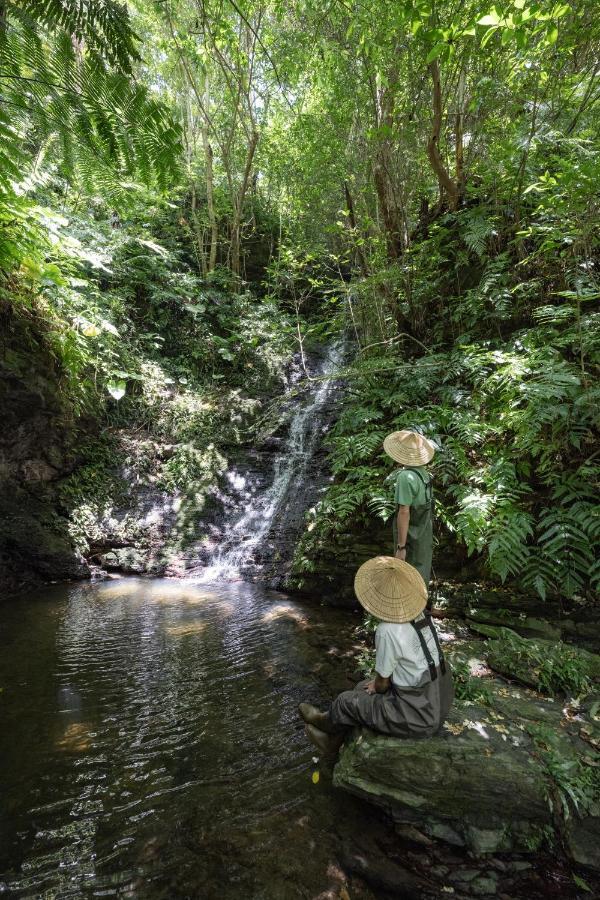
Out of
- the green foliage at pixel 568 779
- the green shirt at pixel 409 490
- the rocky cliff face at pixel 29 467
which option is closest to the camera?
the green foliage at pixel 568 779

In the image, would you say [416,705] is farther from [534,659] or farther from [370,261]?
[370,261]

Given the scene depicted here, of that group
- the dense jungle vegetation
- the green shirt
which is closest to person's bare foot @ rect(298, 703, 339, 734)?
the green shirt

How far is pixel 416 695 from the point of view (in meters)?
2.72

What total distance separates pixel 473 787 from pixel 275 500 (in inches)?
266

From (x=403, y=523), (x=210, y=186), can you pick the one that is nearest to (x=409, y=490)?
(x=403, y=523)

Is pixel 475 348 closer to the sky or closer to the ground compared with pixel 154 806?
closer to the sky

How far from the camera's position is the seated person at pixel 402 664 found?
107 inches

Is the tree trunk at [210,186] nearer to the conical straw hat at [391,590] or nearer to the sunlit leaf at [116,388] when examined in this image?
the sunlit leaf at [116,388]

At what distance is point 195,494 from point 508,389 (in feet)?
22.0

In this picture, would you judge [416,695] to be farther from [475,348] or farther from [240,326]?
[240,326]

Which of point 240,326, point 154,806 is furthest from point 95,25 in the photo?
point 240,326

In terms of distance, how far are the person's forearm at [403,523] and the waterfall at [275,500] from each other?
520 centimetres

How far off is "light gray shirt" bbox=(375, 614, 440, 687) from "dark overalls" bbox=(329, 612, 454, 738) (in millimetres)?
29

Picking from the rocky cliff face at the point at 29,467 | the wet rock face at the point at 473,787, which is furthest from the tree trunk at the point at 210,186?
the wet rock face at the point at 473,787
